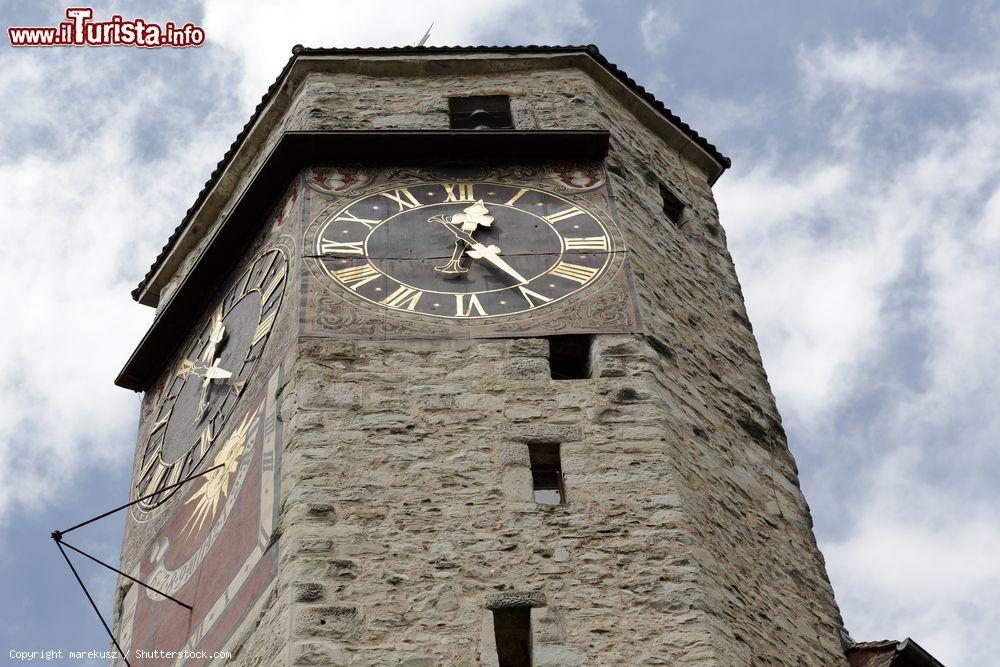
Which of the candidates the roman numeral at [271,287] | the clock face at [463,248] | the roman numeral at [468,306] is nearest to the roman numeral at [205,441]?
the roman numeral at [271,287]

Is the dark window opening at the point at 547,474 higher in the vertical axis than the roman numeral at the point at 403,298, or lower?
lower

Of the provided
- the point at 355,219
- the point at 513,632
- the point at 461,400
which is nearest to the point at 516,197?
the point at 355,219

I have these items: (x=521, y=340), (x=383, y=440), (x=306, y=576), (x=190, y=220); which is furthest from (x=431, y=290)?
(x=190, y=220)

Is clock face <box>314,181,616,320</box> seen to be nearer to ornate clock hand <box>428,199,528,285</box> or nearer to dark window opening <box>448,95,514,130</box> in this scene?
ornate clock hand <box>428,199,528,285</box>

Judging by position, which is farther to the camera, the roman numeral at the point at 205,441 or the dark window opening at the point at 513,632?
the roman numeral at the point at 205,441

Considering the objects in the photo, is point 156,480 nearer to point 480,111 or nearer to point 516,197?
point 516,197

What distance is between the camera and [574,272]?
435 inches

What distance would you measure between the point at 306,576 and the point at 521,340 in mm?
2263

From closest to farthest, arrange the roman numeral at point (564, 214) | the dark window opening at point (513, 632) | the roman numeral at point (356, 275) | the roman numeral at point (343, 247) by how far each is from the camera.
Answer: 1. the dark window opening at point (513, 632)
2. the roman numeral at point (356, 275)
3. the roman numeral at point (343, 247)
4. the roman numeral at point (564, 214)

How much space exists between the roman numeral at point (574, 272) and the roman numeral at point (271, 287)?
5.58 feet

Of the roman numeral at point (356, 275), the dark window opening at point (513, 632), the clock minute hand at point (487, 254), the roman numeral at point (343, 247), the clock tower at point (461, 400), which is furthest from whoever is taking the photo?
the roman numeral at point (343, 247)

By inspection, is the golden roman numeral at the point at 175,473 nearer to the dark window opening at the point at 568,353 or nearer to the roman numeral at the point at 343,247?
the roman numeral at the point at 343,247

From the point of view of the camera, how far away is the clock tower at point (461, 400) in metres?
8.72

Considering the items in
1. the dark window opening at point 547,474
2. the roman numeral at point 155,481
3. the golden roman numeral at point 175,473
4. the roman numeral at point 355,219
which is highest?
the roman numeral at point 355,219
